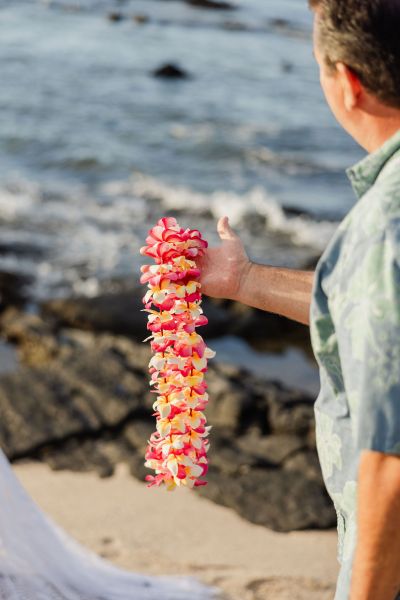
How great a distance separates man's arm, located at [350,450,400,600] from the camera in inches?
73.9

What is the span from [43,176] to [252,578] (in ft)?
Result: 40.1

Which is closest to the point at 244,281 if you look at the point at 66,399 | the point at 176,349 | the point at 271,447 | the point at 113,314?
the point at 176,349

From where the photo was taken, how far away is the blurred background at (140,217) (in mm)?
6477

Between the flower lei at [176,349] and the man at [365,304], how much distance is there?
24.5 inches

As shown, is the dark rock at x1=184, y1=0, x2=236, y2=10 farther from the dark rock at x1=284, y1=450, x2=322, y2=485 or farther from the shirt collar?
the shirt collar

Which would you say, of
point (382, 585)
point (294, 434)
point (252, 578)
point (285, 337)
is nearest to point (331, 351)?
point (382, 585)

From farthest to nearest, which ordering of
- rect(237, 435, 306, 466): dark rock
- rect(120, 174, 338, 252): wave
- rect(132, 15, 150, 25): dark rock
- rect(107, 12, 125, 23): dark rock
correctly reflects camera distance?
rect(132, 15, 150, 25): dark rock
rect(107, 12, 125, 23): dark rock
rect(120, 174, 338, 252): wave
rect(237, 435, 306, 466): dark rock

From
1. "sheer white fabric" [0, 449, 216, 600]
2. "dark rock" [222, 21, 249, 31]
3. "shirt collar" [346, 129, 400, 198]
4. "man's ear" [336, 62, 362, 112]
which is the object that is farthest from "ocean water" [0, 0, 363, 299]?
Answer: "man's ear" [336, 62, 362, 112]

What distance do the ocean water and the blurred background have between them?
5 centimetres

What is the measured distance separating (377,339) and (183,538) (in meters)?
3.67

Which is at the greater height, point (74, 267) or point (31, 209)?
point (74, 267)

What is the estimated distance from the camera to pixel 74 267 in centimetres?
1123

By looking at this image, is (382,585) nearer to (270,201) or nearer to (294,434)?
(294,434)

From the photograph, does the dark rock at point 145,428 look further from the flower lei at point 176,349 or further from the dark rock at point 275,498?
the flower lei at point 176,349
